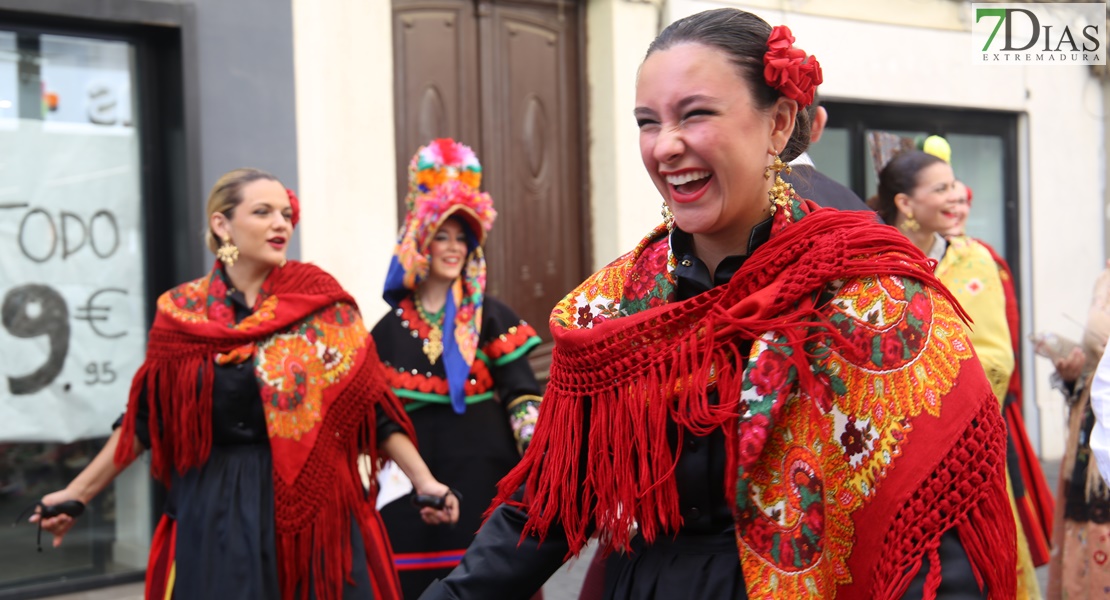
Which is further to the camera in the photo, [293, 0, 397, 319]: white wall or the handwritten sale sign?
[293, 0, 397, 319]: white wall

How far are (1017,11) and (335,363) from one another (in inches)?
343

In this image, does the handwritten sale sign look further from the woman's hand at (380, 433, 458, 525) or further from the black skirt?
the black skirt

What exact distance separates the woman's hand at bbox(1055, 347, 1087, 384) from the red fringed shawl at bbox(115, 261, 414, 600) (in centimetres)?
248

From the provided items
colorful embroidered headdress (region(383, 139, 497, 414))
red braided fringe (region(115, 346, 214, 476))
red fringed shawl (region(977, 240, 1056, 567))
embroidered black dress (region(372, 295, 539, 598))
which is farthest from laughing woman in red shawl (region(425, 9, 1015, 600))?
red fringed shawl (region(977, 240, 1056, 567))

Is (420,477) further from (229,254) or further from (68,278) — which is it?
(68,278)

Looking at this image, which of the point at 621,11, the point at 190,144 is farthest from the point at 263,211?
the point at 621,11

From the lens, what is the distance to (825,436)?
6.82 ft

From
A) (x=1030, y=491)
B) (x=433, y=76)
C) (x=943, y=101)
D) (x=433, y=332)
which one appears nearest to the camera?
(x=433, y=332)

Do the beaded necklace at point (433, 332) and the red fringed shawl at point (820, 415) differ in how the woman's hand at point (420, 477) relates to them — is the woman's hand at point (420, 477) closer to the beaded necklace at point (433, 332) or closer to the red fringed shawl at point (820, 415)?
the beaded necklace at point (433, 332)

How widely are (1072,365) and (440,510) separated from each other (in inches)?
96.3

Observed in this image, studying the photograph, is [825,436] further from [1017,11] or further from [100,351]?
[1017,11]

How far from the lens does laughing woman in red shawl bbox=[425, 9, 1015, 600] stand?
2.00 meters

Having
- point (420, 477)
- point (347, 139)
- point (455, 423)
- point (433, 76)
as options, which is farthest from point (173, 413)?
point (433, 76)

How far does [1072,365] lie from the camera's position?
5105 mm
